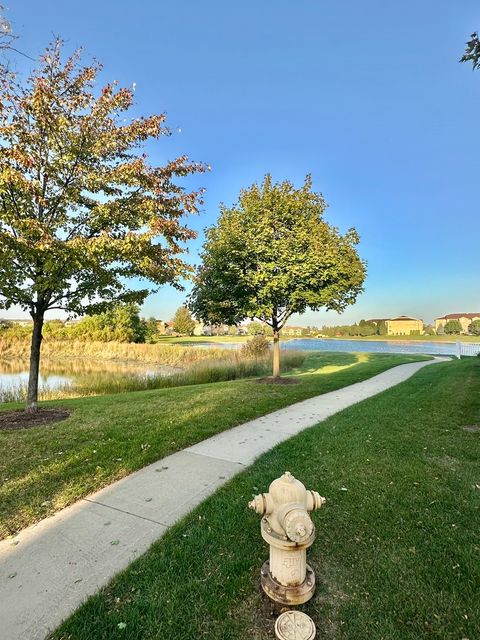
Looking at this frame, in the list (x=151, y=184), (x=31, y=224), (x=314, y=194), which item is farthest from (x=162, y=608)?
(x=314, y=194)

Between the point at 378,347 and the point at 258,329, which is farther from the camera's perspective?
the point at 378,347

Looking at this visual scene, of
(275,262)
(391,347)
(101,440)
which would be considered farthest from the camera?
(391,347)

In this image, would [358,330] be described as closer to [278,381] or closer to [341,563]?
[278,381]

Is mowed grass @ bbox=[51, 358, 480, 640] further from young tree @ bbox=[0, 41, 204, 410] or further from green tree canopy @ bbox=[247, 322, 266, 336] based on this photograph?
green tree canopy @ bbox=[247, 322, 266, 336]

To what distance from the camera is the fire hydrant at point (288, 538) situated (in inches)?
78.0

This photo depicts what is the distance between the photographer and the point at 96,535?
9.39ft

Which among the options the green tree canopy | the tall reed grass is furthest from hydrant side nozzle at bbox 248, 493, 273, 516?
the green tree canopy

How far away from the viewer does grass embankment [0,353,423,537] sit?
3.53 metres

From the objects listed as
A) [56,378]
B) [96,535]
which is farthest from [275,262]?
[56,378]

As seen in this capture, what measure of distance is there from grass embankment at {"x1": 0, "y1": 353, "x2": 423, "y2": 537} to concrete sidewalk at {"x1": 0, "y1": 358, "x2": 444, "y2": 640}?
10.6 inches

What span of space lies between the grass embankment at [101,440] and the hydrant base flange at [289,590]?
88.5 inches

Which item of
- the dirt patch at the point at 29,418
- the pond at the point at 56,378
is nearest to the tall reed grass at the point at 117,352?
the pond at the point at 56,378

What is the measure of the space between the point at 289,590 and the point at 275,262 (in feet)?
28.6

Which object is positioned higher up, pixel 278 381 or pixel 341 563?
pixel 278 381
